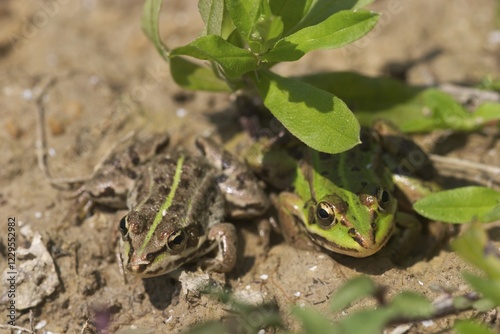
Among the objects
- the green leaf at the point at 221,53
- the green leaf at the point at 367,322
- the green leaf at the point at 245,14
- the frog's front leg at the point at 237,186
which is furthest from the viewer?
the frog's front leg at the point at 237,186

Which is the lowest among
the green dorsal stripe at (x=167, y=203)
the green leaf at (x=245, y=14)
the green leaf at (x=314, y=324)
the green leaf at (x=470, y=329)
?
the green dorsal stripe at (x=167, y=203)

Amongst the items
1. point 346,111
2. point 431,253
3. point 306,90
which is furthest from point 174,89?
point 431,253

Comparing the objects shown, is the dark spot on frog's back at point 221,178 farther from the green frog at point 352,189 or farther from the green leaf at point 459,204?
the green leaf at point 459,204

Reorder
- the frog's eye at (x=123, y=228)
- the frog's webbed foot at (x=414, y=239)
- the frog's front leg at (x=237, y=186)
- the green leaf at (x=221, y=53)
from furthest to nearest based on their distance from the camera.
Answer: the frog's front leg at (x=237, y=186), the frog's webbed foot at (x=414, y=239), the frog's eye at (x=123, y=228), the green leaf at (x=221, y=53)

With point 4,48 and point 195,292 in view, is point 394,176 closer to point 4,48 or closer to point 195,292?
point 195,292

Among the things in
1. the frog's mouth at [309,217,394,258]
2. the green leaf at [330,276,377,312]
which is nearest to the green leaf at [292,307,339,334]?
the green leaf at [330,276,377,312]

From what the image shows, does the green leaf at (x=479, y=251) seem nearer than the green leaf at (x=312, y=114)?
Yes

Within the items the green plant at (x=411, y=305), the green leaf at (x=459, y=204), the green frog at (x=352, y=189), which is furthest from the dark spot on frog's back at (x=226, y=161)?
the green plant at (x=411, y=305)

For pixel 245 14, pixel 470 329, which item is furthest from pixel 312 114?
pixel 470 329
